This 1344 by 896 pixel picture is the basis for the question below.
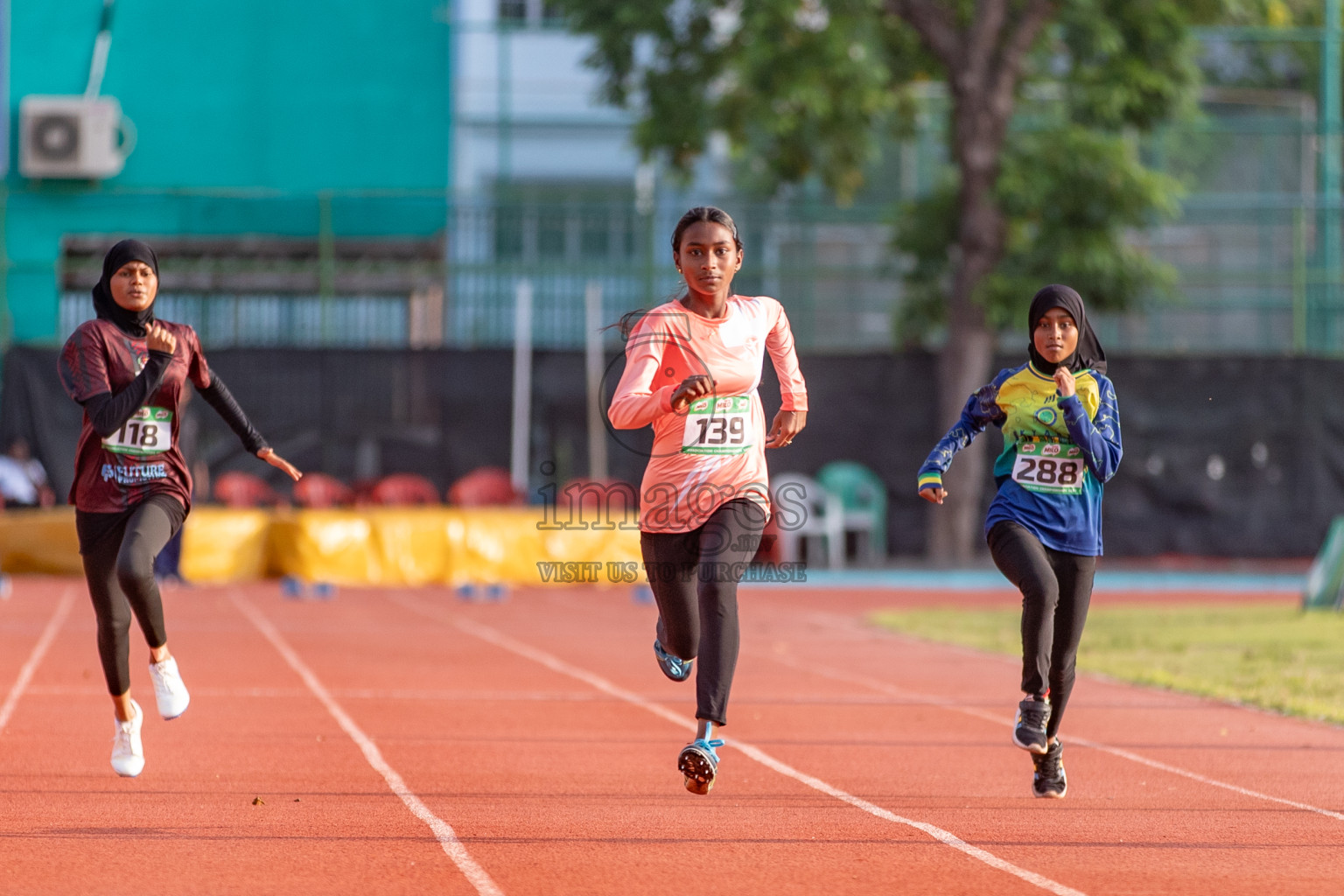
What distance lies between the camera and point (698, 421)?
21.8 ft

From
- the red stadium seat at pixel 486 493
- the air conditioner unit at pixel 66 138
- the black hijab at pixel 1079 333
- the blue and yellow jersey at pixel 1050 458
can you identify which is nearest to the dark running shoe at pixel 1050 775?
the blue and yellow jersey at pixel 1050 458

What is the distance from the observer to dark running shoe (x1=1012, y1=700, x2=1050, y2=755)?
6895 mm

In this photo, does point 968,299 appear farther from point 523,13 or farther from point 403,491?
point 523,13

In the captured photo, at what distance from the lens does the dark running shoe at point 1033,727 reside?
6.89 meters

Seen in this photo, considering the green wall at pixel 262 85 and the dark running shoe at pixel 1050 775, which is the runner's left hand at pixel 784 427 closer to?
the dark running shoe at pixel 1050 775

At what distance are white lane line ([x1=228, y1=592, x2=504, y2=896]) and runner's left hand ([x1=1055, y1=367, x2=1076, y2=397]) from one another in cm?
271

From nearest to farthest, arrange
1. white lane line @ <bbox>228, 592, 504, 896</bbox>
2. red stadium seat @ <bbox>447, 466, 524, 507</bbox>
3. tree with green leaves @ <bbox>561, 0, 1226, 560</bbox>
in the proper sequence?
1. white lane line @ <bbox>228, 592, 504, 896</bbox>
2. tree with green leaves @ <bbox>561, 0, 1226, 560</bbox>
3. red stadium seat @ <bbox>447, 466, 524, 507</bbox>

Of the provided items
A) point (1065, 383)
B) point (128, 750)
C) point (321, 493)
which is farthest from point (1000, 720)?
point (321, 493)

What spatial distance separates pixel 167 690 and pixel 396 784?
0.97 m

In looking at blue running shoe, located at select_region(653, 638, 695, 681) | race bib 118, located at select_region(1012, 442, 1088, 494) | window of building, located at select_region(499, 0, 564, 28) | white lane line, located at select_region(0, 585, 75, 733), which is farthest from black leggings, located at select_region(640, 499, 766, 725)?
window of building, located at select_region(499, 0, 564, 28)

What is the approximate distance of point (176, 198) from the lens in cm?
2522

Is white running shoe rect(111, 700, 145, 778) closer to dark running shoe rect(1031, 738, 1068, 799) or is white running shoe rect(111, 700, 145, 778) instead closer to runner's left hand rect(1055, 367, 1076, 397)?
dark running shoe rect(1031, 738, 1068, 799)

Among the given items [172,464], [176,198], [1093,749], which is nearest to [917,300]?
[176,198]

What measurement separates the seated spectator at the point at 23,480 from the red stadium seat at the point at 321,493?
111 inches
